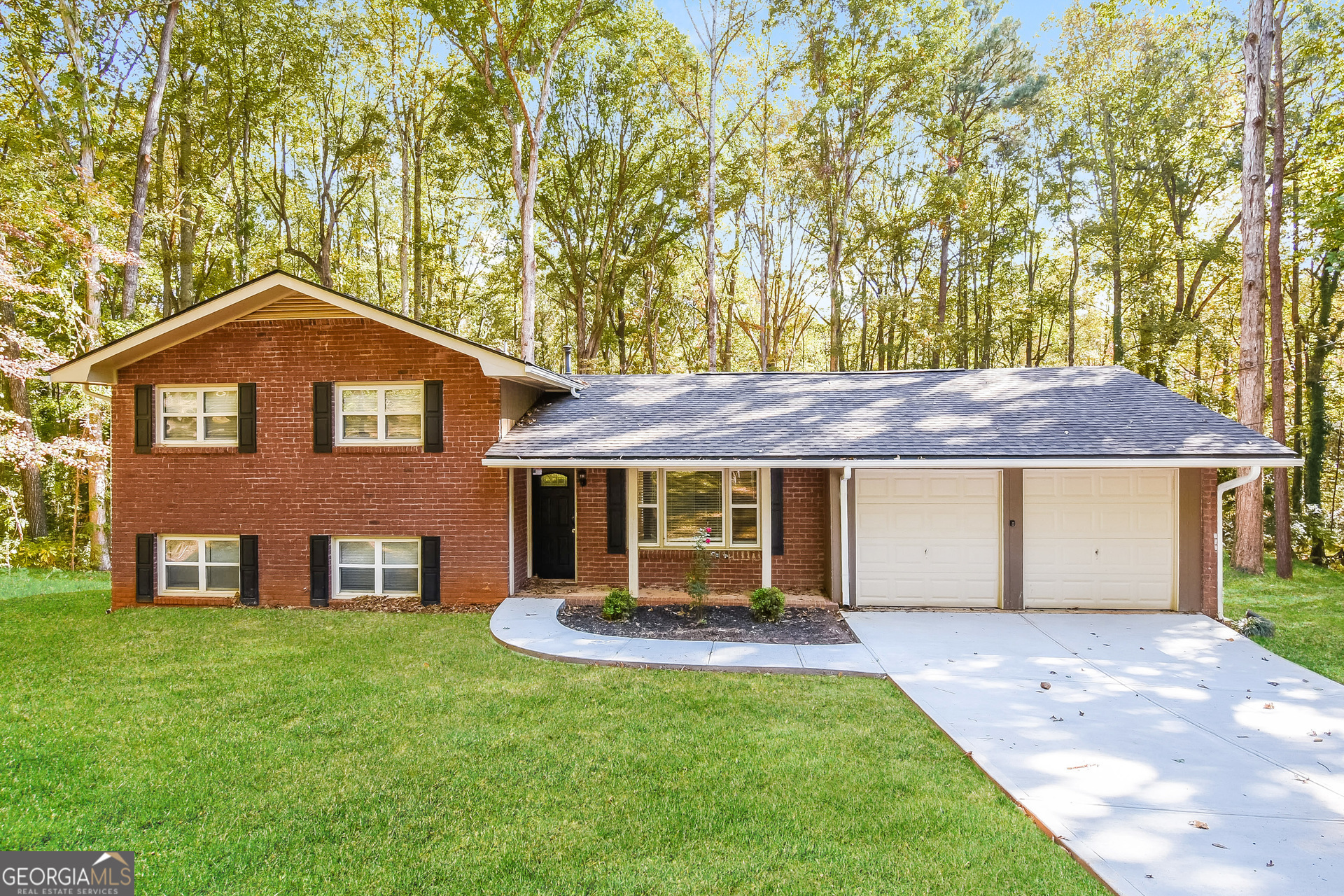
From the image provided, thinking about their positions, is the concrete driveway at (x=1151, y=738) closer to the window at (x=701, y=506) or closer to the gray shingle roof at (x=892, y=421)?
the gray shingle roof at (x=892, y=421)

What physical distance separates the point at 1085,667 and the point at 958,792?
3582mm

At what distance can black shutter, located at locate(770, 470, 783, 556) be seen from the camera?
31.6 feet

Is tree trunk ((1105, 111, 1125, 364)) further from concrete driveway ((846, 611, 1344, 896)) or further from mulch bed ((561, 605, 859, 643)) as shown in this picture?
mulch bed ((561, 605, 859, 643))

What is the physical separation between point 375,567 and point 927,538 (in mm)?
8659

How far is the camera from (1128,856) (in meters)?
3.47

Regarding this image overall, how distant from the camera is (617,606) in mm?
8398

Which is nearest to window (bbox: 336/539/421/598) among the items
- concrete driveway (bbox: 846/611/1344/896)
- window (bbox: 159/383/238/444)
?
window (bbox: 159/383/238/444)

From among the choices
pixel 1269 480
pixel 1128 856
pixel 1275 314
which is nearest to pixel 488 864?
pixel 1128 856

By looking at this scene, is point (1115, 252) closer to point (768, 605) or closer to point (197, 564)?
point (768, 605)

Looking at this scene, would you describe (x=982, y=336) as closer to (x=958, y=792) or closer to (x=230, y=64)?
(x=958, y=792)

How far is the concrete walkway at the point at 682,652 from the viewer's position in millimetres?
6570

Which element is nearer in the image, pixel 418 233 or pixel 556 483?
pixel 556 483

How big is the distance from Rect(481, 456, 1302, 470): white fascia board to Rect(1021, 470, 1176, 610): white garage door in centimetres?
28

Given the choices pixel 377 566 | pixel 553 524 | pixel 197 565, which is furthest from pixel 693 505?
pixel 197 565
